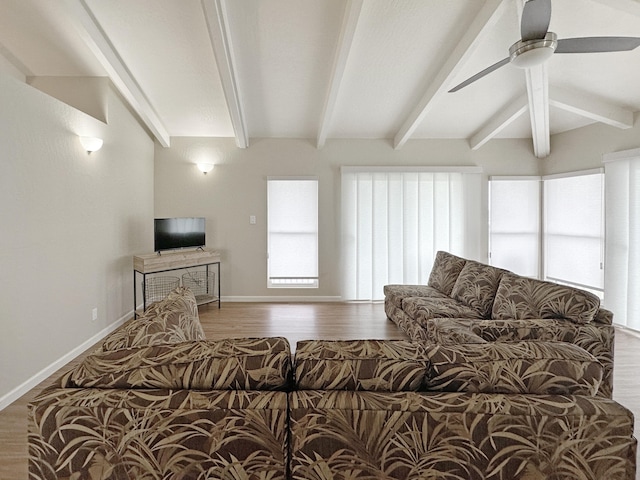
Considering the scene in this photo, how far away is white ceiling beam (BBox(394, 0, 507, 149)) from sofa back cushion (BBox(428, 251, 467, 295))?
6.17 ft

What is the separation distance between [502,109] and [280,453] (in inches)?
210

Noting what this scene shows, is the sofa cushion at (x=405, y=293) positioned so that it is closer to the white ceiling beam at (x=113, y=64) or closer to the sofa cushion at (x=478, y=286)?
the sofa cushion at (x=478, y=286)

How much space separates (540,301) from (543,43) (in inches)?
67.9

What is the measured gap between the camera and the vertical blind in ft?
19.1

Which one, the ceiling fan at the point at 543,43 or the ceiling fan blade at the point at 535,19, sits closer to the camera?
the ceiling fan blade at the point at 535,19

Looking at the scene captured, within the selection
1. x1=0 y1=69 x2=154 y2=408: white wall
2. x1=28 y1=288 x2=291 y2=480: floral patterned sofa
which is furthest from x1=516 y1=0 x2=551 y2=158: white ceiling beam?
x1=0 y1=69 x2=154 y2=408: white wall

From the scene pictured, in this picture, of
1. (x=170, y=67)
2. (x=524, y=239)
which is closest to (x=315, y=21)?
(x=170, y=67)

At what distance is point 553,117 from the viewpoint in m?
5.23

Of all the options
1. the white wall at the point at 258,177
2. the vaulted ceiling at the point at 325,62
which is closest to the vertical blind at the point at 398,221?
the white wall at the point at 258,177

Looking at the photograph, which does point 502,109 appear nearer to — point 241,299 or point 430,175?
point 430,175

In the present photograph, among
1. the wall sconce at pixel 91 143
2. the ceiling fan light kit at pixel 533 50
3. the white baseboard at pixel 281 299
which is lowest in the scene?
the white baseboard at pixel 281 299

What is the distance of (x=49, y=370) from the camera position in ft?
10.4

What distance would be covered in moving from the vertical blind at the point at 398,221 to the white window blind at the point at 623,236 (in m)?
1.73

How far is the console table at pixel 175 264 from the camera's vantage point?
461cm
